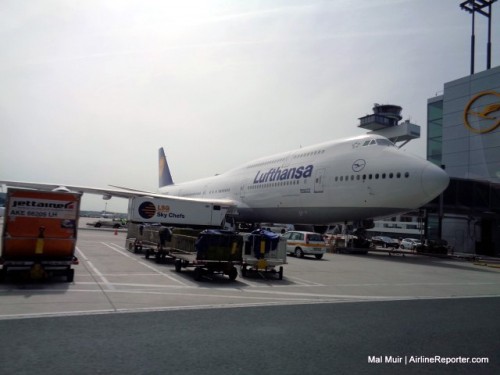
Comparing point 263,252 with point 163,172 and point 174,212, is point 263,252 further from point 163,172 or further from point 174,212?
point 163,172

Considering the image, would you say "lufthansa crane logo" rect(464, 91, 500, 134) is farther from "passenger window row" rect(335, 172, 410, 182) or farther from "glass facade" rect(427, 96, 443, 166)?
"passenger window row" rect(335, 172, 410, 182)

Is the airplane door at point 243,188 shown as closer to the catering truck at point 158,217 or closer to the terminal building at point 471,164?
the catering truck at point 158,217

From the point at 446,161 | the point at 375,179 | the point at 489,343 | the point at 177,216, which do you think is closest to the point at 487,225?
the point at 446,161

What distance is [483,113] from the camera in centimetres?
4234

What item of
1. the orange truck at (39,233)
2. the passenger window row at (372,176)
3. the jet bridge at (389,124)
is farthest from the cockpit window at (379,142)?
the jet bridge at (389,124)

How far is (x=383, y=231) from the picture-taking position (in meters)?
91.3

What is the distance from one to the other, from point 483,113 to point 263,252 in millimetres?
37886

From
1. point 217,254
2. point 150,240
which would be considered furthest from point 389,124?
point 217,254

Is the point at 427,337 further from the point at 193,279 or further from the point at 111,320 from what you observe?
the point at 193,279

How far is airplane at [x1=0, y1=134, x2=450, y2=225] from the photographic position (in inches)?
933

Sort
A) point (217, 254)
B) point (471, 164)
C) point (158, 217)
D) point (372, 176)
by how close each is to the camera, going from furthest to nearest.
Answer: point (471, 164)
point (158, 217)
point (372, 176)
point (217, 254)

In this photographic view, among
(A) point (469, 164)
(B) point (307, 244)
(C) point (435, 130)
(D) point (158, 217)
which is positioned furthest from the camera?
(C) point (435, 130)

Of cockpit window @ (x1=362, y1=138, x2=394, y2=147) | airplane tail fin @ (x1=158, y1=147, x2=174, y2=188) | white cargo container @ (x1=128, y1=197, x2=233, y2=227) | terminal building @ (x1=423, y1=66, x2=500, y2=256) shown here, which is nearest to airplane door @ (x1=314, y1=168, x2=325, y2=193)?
cockpit window @ (x1=362, y1=138, x2=394, y2=147)

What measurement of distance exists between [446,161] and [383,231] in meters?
47.2
